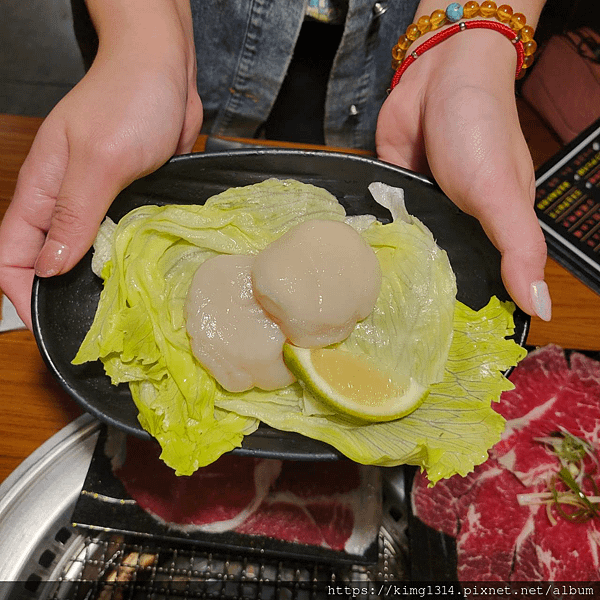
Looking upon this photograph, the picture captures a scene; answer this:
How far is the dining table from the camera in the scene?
1759mm

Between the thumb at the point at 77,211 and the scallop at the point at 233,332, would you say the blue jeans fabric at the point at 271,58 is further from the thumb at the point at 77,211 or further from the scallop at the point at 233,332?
the scallop at the point at 233,332

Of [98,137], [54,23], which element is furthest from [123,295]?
[54,23]

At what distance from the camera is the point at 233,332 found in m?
1.35

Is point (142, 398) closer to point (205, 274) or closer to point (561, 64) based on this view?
point (205, 274)

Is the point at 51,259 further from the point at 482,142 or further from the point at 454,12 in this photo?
the point at 454,12

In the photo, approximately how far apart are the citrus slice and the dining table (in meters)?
0.84

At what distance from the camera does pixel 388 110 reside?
1.93 metres

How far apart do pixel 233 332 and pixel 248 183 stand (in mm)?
483

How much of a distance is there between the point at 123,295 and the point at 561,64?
2.65m

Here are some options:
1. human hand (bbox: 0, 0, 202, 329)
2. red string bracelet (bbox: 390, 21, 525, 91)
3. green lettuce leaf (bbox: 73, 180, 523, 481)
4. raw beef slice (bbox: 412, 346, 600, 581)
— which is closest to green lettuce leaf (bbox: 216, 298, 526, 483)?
green lettuce leaf (bbox: 73, 180, 523, 481)

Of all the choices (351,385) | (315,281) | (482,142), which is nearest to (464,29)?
(482,142)

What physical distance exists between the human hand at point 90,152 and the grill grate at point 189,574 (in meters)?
0.76

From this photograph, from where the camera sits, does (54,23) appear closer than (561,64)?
No

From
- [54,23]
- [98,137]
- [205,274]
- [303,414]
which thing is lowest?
[54,23]
